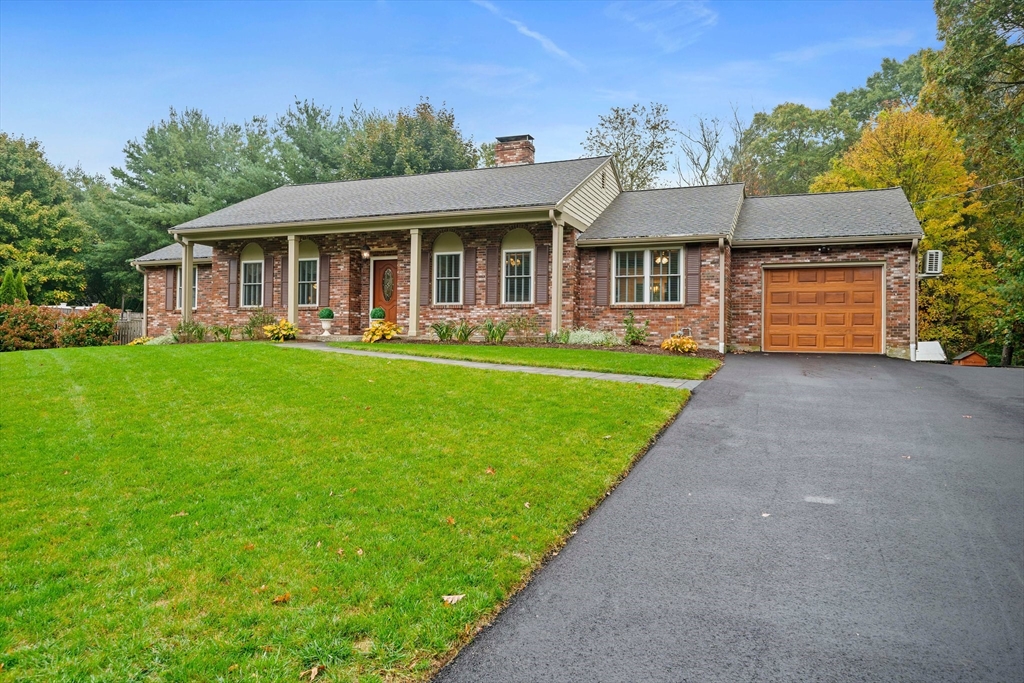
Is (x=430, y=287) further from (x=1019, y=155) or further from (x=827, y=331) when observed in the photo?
(x=1019, y=155)

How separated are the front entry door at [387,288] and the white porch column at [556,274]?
5104 mm

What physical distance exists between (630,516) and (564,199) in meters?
10.7

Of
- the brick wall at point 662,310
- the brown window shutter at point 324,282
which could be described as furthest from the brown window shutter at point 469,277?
the brown window shutter at point 324,282

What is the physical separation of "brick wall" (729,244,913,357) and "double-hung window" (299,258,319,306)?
37.5 feet

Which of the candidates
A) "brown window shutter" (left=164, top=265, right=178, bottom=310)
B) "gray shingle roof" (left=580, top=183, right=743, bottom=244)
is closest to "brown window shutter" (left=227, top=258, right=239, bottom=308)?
"brown window shutter" (left=164, top=265, right=178, bottom=310)

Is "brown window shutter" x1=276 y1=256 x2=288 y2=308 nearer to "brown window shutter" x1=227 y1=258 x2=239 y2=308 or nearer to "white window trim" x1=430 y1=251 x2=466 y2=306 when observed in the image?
"brown window shutter" x1=227 y1=258 x2=239 y2=308

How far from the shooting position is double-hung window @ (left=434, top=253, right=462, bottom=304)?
15938 mm

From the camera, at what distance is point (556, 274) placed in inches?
546

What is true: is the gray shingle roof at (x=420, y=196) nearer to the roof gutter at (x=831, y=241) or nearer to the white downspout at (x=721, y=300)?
the white downspout at (x=721, y=300)

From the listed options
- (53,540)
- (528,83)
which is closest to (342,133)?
(528,83)

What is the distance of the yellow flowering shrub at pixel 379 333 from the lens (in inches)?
594

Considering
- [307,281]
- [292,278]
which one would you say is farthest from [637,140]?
[292,278]

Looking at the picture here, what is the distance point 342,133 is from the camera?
35.9 metres

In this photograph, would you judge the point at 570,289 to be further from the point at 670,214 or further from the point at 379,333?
the point at 379,333
